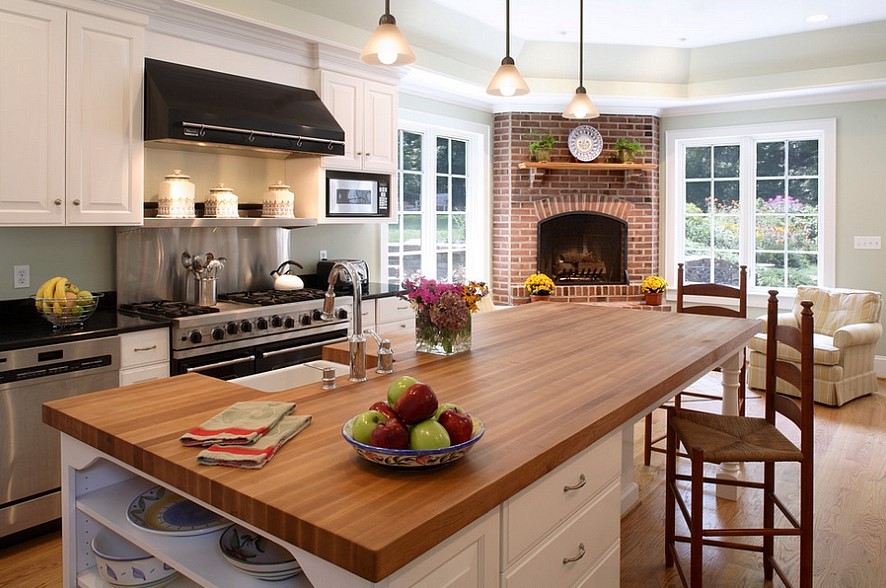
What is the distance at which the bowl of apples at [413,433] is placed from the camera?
1.34 meters

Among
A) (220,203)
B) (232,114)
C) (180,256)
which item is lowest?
(180,256)

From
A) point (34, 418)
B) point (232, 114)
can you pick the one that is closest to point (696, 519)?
point (34, 418)

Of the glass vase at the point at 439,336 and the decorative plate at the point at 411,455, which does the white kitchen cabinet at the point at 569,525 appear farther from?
the glass vase at the point at 439,336

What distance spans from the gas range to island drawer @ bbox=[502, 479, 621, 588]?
1664mm

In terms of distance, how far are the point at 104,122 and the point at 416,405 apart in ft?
9.04

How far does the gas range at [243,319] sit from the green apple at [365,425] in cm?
173

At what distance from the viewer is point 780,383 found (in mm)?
5465

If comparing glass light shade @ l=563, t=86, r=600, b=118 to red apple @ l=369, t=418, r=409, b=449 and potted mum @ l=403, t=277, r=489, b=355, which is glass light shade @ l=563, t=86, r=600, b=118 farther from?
red apple @ l=369, t=418, r=409, b=449

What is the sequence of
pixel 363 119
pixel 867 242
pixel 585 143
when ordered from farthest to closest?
pixel 585 143 < pixel 867 242 < pixel 363 119

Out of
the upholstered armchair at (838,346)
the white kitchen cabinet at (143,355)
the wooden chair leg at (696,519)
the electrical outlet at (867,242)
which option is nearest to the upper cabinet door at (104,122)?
the white kitchen cabinet at (143,355)

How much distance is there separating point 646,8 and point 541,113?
1698 mm

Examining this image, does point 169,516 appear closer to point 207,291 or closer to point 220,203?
point 207,291

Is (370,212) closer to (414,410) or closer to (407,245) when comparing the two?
(407,245)

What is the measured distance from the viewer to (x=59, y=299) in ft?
10.1
